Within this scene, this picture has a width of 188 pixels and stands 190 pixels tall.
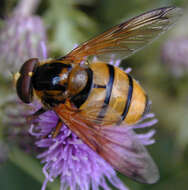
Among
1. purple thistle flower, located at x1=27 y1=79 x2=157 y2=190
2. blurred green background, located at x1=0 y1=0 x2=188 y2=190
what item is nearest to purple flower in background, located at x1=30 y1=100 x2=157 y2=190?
purple thistle flower, located at x1=27 y1=79 x2=157 y2=190

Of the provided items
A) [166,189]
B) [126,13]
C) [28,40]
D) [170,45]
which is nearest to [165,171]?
[166,189]

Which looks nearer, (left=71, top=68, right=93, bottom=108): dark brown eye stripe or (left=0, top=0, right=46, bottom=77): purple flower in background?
(left=71, top=68, right=93, bottom=108): dark brown eye stripe

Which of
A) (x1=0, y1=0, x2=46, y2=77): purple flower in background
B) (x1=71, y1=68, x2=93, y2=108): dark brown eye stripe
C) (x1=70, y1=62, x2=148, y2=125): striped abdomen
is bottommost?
(x1=70, y1=62, x2=148, y2=125): striped abdomen

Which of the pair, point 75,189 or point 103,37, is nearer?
point 103,37

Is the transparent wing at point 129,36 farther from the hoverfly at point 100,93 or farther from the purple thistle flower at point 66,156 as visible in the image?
the purple thistle flower at point 66,156

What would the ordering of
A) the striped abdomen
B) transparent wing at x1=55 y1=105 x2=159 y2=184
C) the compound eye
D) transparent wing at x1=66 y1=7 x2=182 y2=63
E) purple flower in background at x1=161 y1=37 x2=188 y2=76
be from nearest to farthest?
transparent wing at x1=55 y1=105 x2=159 y2=184, the striped abdomen, the compound eye, transparent wing at x1=66 y1=7 x2=182 y2=63, purple flower in background at x1=161 y1=37 x2=188 y2=76

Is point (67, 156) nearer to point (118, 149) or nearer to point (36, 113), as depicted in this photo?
point (36, 113)

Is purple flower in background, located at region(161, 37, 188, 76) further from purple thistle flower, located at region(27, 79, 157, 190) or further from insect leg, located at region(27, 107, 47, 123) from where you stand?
insect leg, located at region(27, 107, 47, 123)

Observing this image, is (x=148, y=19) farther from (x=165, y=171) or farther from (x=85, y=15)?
(x=165, y=171)
